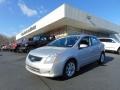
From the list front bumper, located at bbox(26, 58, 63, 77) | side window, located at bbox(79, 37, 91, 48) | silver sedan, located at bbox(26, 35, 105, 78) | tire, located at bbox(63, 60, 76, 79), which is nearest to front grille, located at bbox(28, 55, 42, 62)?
silver sedan, located at bbox(26, 35, 105, 78)

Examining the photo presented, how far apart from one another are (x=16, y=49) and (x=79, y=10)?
9.24m

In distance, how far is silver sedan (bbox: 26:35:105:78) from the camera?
573cm

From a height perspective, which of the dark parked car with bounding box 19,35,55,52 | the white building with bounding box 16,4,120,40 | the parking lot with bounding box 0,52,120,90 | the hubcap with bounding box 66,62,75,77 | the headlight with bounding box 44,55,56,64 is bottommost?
the parking lot with bounding box 0,52,120,90

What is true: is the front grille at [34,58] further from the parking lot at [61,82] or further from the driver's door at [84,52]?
the driver's door at [84,52]

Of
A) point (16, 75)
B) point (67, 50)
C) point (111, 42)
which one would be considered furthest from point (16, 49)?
point (67, 50)

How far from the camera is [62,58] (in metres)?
5.95

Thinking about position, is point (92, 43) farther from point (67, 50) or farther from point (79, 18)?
point (79, 18)

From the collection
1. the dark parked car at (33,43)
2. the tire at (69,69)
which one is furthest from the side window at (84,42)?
the dark parked car at (33,43)

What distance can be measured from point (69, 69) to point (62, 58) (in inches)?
27.5

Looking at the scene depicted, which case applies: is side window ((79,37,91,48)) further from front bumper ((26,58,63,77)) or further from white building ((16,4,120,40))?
white building ((16,4,120,40))

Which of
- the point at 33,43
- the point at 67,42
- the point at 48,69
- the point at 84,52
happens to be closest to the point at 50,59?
the point at 48,69

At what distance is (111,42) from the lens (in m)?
18.3

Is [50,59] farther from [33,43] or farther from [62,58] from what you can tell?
[33,43]

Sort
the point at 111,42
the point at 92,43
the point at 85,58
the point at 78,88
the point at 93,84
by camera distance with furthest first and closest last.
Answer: the point at 111,42, the point at 92,43, the point at 85,58, the point at 93,84, the point at 78,88
